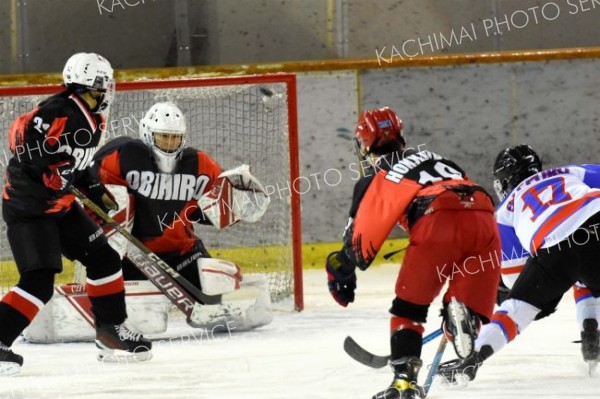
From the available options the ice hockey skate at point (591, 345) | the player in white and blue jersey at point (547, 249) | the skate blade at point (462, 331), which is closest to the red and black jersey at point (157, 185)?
the player in white and blue jersey at point (547, 249)

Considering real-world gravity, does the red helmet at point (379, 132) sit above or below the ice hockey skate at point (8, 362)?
above

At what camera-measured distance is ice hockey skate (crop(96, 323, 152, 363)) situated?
14.1ft

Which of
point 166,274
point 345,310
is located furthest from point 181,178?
point 345,310

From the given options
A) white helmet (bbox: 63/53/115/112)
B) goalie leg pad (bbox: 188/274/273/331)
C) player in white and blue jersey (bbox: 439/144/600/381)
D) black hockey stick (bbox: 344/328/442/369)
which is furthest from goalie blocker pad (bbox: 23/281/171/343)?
player in white and blue jersey (bbox: 439/144/600/381)

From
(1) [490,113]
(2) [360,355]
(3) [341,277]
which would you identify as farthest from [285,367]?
(1) [490,113]

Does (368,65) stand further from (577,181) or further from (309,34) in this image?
(577,181)

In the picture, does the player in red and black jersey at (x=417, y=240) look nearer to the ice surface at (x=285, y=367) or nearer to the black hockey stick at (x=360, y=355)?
the ice surface at (x=285, y=367)

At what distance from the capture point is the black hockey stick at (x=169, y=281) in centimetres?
485

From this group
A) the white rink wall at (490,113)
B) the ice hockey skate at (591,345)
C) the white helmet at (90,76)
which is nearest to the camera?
the ice hockey skate at (591,345)

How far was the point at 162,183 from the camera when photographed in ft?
16.6

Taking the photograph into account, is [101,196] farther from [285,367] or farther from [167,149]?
[285,367]

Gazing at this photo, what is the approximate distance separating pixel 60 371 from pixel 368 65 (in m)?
2.98

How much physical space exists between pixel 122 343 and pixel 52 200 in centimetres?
59

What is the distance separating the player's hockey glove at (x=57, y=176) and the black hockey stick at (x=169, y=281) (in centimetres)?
73
